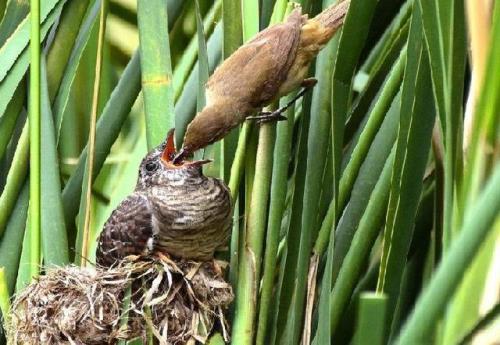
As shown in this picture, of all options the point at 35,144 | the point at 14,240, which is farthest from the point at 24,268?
the point at 35,144

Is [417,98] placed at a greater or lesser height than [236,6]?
lesser

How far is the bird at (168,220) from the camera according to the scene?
3.49 feet

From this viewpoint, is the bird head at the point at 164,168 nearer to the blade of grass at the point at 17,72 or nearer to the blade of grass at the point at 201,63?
the blade of grass at the point at 201,63

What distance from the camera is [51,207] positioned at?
1.05 metres

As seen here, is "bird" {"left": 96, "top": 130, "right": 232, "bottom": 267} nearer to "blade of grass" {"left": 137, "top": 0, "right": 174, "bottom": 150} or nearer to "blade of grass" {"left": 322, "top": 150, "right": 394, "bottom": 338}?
"blade of grass" {"left": 137, "top": 0, "right": 174, "bottom": 150}

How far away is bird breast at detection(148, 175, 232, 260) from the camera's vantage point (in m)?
1.05

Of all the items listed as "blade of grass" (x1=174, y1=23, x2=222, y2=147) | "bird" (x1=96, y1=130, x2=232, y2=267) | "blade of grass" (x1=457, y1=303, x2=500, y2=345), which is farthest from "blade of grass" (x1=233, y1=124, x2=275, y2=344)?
"blade of grass" (x1=457, y1=303, x2=500, y2=345)

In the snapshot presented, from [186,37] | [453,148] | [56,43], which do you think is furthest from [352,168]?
[186,37]

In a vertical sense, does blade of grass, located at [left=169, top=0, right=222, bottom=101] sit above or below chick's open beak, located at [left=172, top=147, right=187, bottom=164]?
above

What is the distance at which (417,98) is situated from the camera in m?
0.78

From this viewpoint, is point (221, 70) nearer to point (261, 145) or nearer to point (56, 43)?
point (261, 145)

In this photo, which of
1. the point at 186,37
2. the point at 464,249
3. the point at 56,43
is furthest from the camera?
the point at 186,37

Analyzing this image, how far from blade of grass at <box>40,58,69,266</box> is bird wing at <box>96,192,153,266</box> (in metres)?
0.07

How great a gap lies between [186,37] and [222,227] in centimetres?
56
